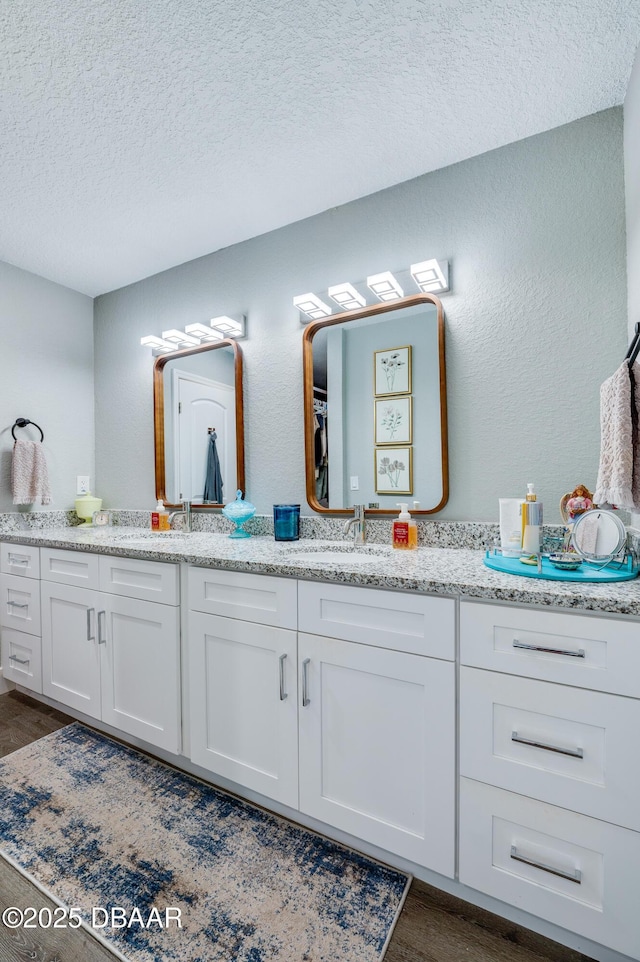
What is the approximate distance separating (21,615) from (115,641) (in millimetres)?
784

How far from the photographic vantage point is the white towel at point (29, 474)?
8.30 feet

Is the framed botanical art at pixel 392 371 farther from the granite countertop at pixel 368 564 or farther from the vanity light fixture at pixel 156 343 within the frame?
the vanity light fixture at pixel 156 343

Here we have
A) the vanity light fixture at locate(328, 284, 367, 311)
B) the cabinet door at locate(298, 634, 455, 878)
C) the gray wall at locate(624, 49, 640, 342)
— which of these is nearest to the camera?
the cabinet door at locate(298, 634, 455, 878)

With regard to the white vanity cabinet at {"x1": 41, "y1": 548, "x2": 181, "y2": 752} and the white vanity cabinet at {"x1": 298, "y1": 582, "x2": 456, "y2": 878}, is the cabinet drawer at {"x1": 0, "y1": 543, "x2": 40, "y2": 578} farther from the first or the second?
the white vanity cabinet at {"x1": 298, "y1": 582, "x2": 456, "y2": 878}

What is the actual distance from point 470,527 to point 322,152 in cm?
155

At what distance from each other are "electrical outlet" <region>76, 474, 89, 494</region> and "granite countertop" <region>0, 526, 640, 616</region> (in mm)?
544

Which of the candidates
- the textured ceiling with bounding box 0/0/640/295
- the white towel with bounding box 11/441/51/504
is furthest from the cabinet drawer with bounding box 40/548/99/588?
the textured ceiling with bounding box 0/0/640/295

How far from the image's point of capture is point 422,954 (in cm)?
109

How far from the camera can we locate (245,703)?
1540 millimetres

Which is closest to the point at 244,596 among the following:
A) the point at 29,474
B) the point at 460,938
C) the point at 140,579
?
the point at 140,579

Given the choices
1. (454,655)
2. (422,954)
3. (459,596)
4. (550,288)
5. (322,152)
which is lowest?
(422,954)

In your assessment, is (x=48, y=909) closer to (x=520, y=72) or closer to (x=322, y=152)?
(x=322, y=152)

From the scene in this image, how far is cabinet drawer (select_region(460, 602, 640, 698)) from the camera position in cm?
99

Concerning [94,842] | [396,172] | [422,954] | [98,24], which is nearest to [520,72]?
[396,172]
